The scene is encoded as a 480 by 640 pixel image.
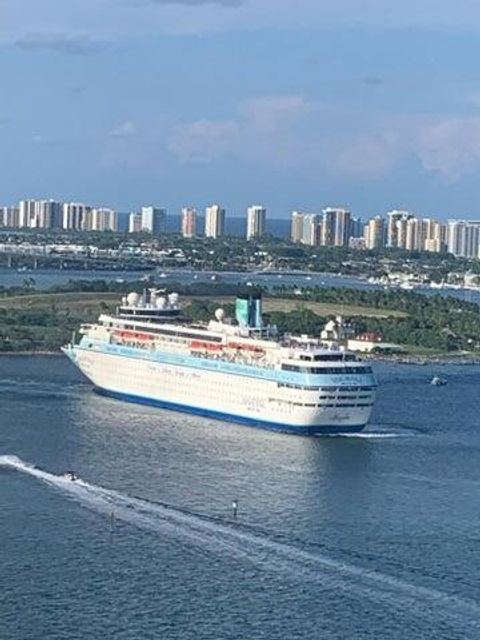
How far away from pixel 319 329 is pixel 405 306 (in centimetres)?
531

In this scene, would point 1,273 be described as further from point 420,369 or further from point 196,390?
point 196,390

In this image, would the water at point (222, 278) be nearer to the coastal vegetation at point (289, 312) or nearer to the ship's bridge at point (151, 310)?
the coastal vegetation at point (289, 312)

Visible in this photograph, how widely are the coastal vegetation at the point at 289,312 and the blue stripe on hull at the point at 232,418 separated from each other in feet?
17.9

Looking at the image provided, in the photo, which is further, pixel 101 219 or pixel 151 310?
pixel 101 219

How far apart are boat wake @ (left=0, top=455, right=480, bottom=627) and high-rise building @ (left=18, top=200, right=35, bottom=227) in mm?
54189

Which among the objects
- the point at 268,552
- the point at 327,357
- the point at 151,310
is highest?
the point at 151,310

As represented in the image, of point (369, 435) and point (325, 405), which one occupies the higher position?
point (325, 405)

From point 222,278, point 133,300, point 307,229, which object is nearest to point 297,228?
point 307,229

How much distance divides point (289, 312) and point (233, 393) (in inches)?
474

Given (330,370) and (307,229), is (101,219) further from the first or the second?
(330,370)

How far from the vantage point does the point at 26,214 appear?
65.6 m

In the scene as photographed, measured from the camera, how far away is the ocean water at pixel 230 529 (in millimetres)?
8625

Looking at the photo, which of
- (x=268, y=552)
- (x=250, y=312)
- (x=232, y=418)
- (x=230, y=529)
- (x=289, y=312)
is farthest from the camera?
(x=289, y=312)

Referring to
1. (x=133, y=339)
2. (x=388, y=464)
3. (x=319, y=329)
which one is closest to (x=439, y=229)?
(x=319, y=329)
